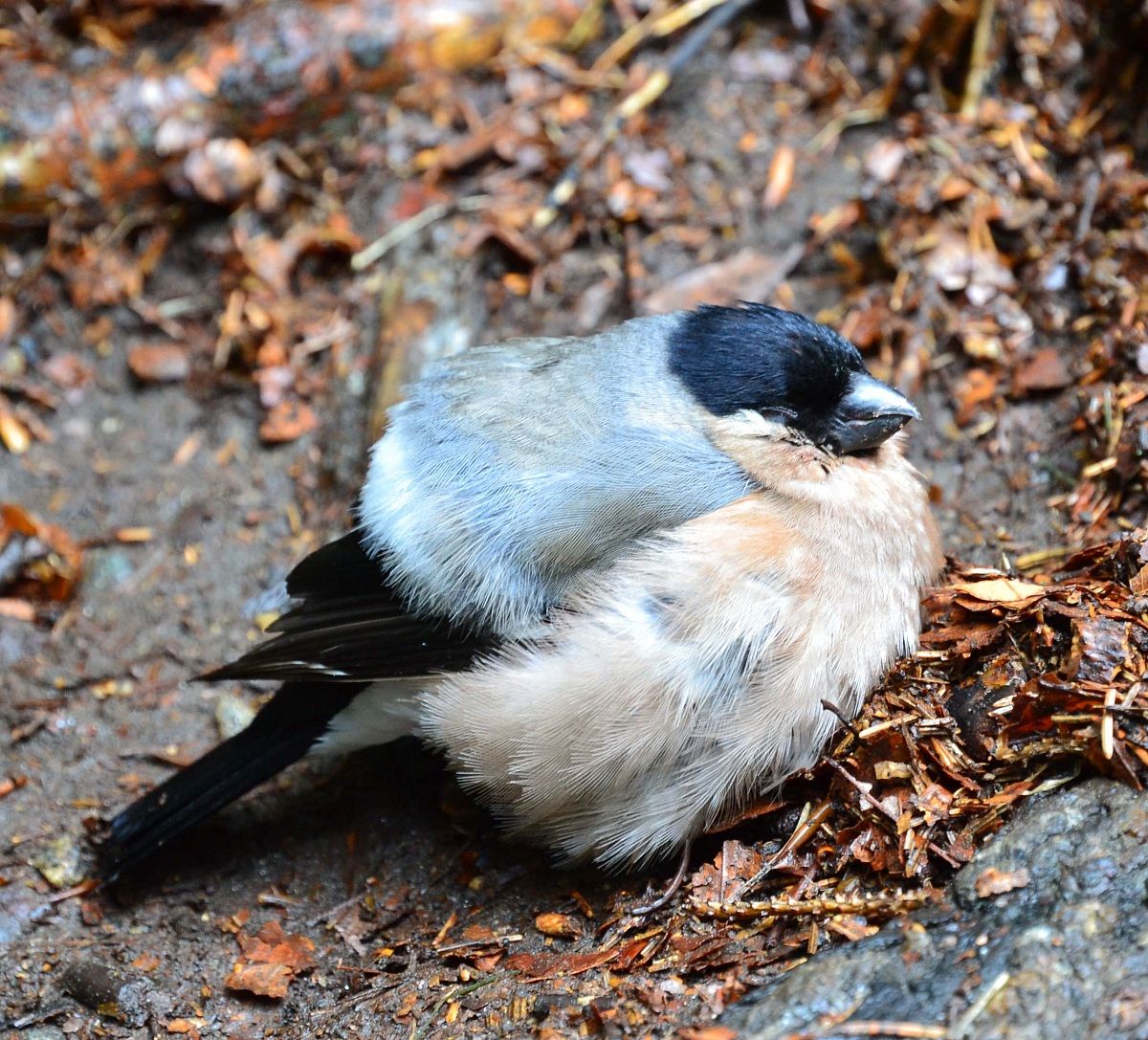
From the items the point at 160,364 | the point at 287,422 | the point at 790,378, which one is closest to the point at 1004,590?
the point at 790,378

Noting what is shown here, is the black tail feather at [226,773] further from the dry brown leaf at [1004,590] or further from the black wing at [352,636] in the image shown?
the dry brown leaf at [1004,590]

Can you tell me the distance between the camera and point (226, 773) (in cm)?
377

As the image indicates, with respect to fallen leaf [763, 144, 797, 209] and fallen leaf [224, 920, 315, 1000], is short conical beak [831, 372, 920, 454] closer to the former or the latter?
fallen leaf [763, 144, 797, 209]

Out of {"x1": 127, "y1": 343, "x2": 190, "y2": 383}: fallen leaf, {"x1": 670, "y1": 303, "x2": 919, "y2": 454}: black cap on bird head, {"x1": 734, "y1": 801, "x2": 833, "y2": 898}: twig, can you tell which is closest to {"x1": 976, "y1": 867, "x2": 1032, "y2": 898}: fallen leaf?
{"x1": 734, "y1": 801, "x2": 833, "y2": 898}: twig

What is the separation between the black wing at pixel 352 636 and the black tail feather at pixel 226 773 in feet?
0.73

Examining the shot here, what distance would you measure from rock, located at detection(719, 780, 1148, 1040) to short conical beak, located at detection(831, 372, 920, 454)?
47.2 inches

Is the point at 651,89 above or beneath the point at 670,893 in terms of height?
above

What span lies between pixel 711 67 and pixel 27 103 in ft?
10.8

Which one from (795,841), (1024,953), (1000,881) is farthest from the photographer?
(795,841)

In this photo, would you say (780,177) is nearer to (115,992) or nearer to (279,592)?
(279,592)

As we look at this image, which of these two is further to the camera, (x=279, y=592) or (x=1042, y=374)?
(x=279, y=592)

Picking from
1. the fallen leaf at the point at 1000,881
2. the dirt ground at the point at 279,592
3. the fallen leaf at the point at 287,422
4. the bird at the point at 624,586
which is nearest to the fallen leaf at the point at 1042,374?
the dirt ground at the point at 279,592

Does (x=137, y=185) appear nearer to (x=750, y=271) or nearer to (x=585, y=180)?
(x=585, y=180)

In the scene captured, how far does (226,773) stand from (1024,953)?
2490mm
